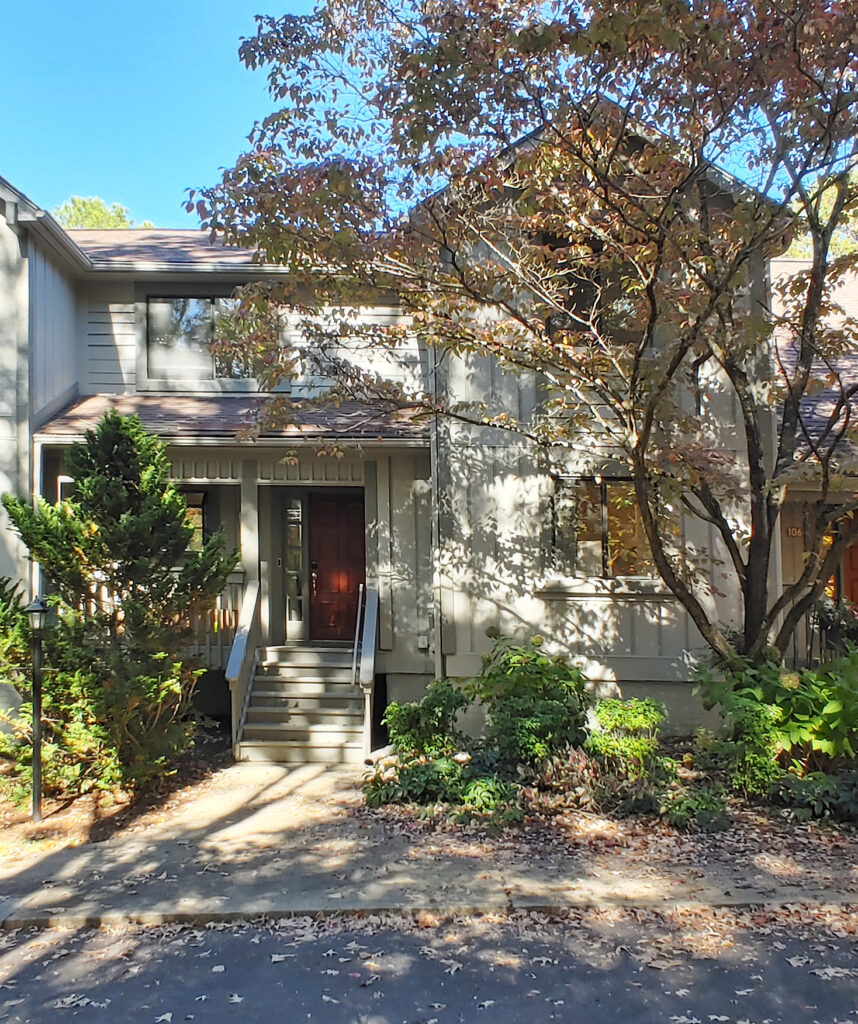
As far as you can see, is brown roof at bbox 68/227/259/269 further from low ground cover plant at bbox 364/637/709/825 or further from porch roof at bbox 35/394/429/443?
low ground cover plant at bbox 364/637/709/825

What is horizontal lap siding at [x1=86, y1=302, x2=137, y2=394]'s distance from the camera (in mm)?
11594

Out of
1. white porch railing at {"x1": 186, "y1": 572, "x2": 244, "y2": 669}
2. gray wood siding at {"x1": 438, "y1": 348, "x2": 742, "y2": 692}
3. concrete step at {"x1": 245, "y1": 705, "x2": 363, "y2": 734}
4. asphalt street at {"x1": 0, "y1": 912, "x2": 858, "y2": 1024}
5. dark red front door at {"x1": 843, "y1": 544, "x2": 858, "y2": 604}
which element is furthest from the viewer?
dark red front door at {"x1": 843, "y1": 544, "x2": 858, "y2": 604}

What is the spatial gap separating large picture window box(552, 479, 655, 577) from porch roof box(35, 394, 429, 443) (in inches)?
78.3

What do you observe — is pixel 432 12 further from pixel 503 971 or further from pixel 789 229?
pixel 503 971

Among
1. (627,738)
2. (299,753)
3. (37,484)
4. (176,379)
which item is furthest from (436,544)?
(37,484)

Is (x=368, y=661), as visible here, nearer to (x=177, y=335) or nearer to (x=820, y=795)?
(x=820, y=795)

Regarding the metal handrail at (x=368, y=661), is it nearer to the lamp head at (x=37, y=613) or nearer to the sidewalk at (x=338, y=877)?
the sidewalk at (x=338, y=877)

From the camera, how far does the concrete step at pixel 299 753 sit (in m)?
9.15

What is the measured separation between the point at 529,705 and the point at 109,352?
7.99 metres

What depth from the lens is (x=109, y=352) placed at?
38.0ft

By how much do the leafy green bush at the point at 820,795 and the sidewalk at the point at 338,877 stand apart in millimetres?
588

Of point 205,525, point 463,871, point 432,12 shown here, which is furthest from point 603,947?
point 205,525

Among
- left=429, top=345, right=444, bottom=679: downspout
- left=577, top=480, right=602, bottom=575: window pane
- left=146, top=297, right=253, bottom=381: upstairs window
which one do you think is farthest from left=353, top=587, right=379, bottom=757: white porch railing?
left=146, top=297, right=253, bottom=381: upstairs window

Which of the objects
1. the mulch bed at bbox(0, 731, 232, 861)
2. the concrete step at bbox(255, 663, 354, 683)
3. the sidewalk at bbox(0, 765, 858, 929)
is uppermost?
the concrete step at bbox(255, 663, 354, 683)
